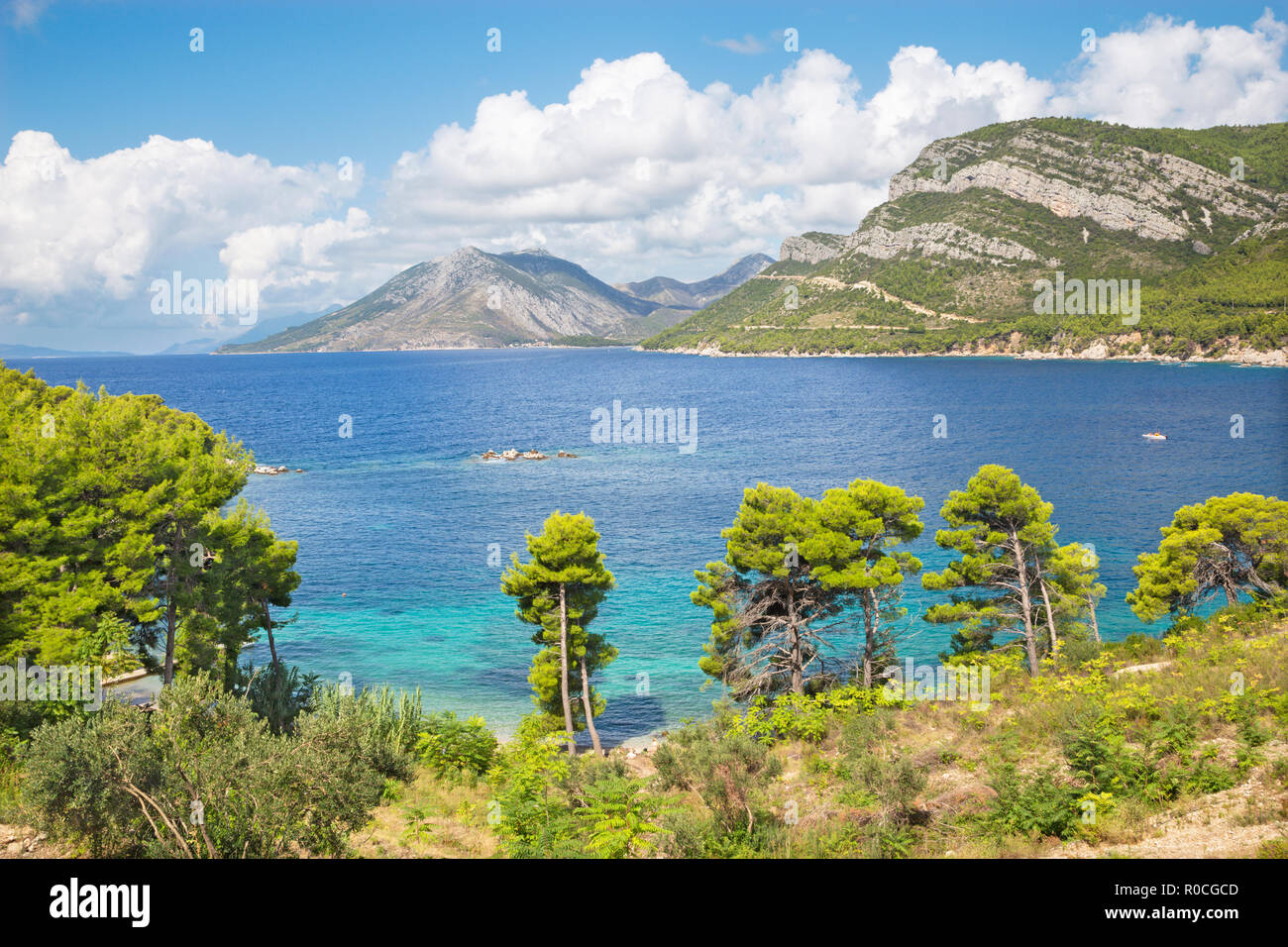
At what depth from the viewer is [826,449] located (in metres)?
80.6

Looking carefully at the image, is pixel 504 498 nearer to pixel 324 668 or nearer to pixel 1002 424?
pixel 324 668

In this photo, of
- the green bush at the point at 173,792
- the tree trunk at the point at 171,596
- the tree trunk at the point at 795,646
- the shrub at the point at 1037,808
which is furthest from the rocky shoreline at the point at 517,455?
the shrub at the point at 1037,808

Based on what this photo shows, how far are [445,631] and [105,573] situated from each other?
705 inches

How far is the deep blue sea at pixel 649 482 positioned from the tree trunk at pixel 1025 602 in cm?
735

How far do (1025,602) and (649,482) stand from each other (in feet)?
141

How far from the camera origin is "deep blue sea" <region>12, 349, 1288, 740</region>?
35.2 m

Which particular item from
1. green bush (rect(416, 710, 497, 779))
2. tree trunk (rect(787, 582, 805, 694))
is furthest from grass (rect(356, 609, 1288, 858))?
tree trunk (rect(787, 582, 805, 694))

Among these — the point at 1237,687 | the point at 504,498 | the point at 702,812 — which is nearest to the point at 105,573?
the point at 702,812

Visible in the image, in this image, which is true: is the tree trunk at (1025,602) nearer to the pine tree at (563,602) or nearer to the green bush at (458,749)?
the pine tree at (563,602)

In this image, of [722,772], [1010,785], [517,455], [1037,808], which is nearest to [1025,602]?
[1010,785]

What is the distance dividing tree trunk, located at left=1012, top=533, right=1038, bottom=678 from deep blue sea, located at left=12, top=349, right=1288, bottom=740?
7.35 m

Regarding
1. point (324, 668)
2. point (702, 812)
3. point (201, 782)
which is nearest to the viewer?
point (201, 782)

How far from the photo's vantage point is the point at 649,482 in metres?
67.0

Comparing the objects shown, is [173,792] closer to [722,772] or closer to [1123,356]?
[722,772]
